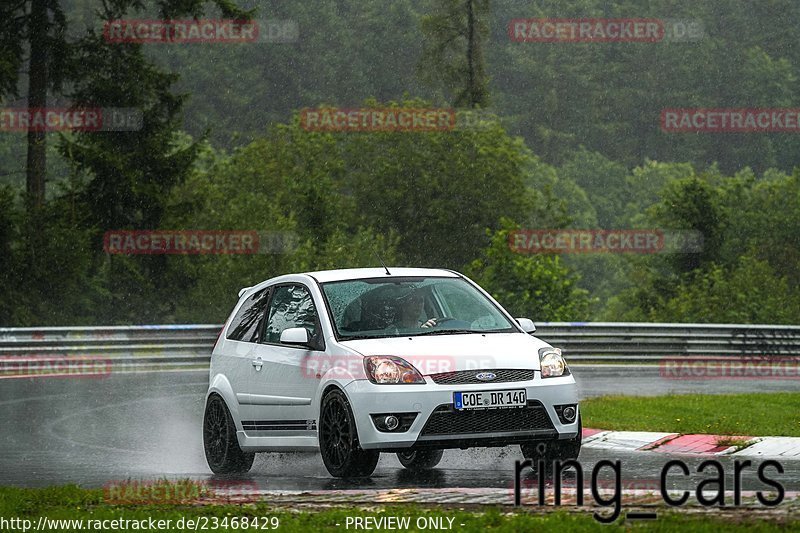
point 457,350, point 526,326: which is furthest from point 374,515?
point 526,326

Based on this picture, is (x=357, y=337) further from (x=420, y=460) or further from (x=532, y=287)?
(x=532, y=287)

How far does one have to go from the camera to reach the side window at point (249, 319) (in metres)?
12.8

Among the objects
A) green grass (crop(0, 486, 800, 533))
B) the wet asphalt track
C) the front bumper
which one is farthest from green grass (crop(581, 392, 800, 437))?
green grass (crop(0, 486, 800, 533))

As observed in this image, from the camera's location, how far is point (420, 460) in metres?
12.7

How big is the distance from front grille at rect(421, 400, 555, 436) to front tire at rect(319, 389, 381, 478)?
1.69ft

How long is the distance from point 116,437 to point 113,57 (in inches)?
1170

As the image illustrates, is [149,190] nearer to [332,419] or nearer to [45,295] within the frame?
[45,295]

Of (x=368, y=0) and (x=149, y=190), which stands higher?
(x=368, y=0)

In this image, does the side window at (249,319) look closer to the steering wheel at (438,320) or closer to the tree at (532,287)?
the steering wheel at (438,320)

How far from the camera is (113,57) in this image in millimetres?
43938

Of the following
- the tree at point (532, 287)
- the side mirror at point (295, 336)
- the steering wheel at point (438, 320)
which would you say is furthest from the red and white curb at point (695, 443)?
the tree at point (532, 287)

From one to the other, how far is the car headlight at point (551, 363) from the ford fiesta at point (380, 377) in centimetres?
1

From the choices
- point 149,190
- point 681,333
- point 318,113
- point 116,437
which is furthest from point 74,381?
point 318,113

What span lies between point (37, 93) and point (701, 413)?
28615mm
